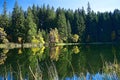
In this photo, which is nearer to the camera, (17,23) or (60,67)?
(60,67)

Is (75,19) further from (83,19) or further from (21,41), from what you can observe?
(21,41)

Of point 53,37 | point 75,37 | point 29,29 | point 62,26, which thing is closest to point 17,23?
point 29,29

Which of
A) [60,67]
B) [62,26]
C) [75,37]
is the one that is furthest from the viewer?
[75,37]

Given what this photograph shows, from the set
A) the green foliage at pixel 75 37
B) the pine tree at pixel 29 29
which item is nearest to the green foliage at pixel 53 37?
the pine tree at pixel 29 29

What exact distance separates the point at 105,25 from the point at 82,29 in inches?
463

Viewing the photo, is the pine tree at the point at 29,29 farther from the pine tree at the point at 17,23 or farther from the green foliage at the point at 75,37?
the green foliage at the point at 75,37

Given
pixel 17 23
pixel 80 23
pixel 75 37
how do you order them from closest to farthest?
pixel 17 23 → pixel 75 37 → pixel 80 23

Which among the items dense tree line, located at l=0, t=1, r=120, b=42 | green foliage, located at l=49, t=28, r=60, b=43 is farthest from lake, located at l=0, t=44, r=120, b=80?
dense tree line, located at l=0, t=1, r=120, b=42

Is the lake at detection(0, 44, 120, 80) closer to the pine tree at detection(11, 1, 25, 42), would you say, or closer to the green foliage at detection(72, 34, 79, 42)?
the pine tree at detection(11, 1, 25, 42)

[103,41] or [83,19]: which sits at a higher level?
[83,19]

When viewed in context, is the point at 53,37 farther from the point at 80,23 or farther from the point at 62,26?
the point at 80,23

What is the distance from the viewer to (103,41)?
128m

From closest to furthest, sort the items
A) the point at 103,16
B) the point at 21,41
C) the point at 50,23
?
1. the point at 21,41
2. the point at 50,23
3. the point at 103,16

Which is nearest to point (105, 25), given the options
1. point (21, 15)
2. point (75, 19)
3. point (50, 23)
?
point (75, 19)
